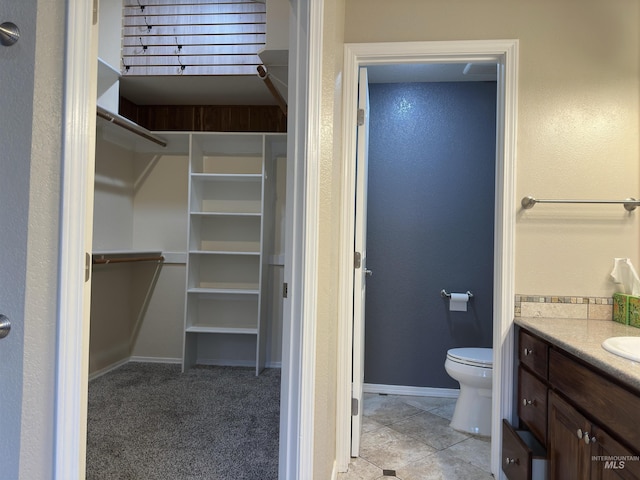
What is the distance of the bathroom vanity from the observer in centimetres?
107

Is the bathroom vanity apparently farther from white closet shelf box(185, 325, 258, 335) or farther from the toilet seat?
white closet shelf box(185, 325, 258, 335)

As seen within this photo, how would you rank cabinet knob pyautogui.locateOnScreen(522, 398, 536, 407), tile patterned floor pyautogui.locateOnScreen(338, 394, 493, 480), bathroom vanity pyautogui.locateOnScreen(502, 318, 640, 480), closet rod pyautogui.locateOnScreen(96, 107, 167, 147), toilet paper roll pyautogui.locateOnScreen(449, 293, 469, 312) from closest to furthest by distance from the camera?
bathroom vanity pyautogui.locateOnScreen(502, 318, 640, 480)
cabinet knob pyautogui.locateOnScreen(522, 398, 536, 407)
tile patterned floor pyautogui.locateOnScreen(338, 394, 493, 480)
closet rod pyautogui.locateOnScreen(96, 107, 167, 147)
toilet paper roll pyautogui.locateOnScreen(449, 293, 469, 312)

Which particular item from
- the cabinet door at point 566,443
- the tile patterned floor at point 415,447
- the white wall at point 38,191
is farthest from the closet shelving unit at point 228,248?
the white wall at point 38,191

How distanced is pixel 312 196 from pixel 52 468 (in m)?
1.02

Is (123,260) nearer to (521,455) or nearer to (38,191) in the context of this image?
(38,191)

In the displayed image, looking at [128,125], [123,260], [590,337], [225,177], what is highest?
[128,125]

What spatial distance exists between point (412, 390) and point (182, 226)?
2.39 meters

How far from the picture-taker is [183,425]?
236 centimetres

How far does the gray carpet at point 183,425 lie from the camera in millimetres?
1910

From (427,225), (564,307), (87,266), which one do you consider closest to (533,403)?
(564,307)

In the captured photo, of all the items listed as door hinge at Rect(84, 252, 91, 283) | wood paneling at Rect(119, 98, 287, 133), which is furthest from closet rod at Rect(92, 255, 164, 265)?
door hinge at Rect(84, 252, 91, 283)

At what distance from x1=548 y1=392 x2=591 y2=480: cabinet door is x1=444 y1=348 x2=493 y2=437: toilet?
2.67ft

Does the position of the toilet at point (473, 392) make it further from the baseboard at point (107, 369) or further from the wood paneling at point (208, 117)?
the baseboard at point (107, 369)

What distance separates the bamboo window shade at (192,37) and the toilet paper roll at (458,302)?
216cm
